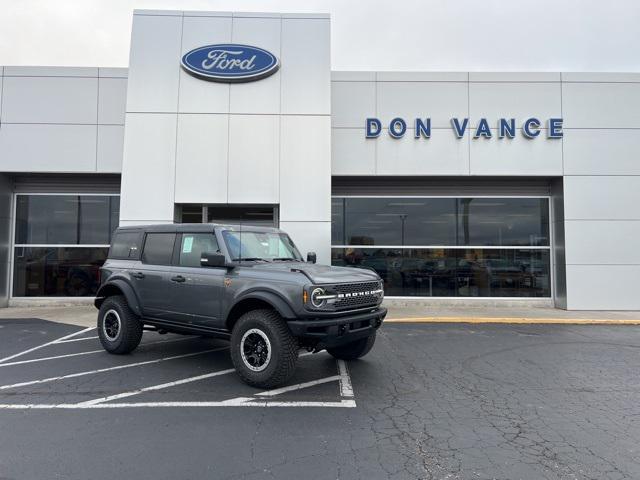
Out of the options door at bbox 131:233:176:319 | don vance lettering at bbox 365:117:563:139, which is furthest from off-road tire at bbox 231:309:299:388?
don vance lettering at bbox 365:117:563:139

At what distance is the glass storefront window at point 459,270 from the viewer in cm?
1351

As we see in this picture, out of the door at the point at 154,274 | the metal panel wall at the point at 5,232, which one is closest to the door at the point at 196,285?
the door at the point at 154,274

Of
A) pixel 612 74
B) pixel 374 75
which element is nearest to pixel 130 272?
pixel 374 75

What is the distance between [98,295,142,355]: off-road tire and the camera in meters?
6.61

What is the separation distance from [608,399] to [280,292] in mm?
4202

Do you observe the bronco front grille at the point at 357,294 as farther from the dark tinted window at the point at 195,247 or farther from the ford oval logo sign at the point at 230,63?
the ford oval logo sign at the point at 230,63

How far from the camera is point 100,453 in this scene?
3549 millimetres

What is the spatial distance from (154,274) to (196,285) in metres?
0.96

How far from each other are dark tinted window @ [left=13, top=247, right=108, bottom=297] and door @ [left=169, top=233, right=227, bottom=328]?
28.5 feet

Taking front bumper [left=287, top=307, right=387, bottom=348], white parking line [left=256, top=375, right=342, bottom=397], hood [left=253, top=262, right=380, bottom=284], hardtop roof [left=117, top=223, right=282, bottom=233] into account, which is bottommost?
white parking line [left=256, top=375, right=342, bottom=397]

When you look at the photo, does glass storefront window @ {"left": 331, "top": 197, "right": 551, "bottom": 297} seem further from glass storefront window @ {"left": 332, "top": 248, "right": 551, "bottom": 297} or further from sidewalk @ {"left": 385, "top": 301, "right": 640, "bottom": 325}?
sidewalk @ {"left": 385, "top": 301, "right": 640, "bottom": 325}

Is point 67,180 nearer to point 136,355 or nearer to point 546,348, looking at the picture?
point 136,355

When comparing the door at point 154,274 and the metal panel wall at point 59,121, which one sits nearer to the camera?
the door at point 154,274

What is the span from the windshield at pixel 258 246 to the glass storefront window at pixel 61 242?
353 inches
